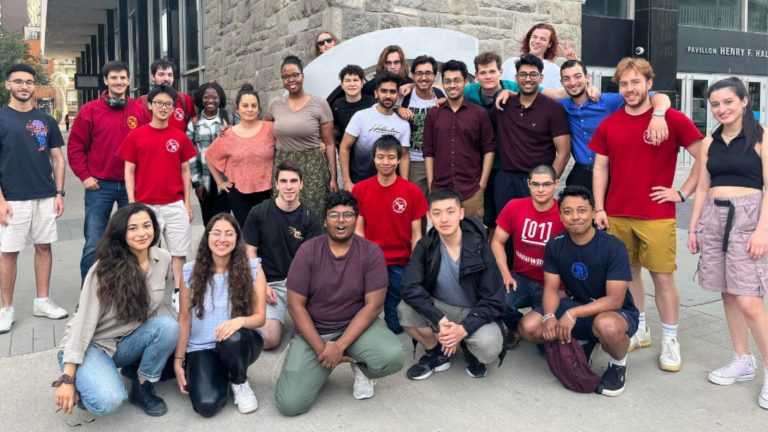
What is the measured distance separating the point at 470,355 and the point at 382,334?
571 mm

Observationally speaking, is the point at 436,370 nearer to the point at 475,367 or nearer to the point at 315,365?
the point at 475,367

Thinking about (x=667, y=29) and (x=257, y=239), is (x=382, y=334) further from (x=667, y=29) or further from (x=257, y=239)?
(x=667, y=29)

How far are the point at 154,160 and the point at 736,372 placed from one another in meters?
3.82

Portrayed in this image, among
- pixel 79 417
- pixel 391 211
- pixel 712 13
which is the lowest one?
pixel 79 417

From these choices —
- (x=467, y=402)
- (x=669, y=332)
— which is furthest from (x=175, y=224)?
(x=669, y=332)

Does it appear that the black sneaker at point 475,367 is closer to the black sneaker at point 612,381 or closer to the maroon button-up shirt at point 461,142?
the black sneaker at point 612,381

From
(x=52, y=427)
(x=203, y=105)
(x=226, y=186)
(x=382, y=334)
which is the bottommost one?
(x=52, y=427)

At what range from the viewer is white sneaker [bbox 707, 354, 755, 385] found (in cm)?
346

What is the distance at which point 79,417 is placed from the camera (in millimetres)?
3125

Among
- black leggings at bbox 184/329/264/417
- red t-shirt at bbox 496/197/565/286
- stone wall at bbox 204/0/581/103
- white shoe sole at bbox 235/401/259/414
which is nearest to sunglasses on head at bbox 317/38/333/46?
stone wall at bbox 204/0/581/103

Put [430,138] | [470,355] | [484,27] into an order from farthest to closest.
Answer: [484,27] → [430,138] → [470,355]

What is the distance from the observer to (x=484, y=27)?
316 inches

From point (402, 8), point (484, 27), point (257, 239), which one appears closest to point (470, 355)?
point (257, 239)

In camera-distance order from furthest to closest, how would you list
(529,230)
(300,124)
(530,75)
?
(300,124) → (530,75) → (529,230)
